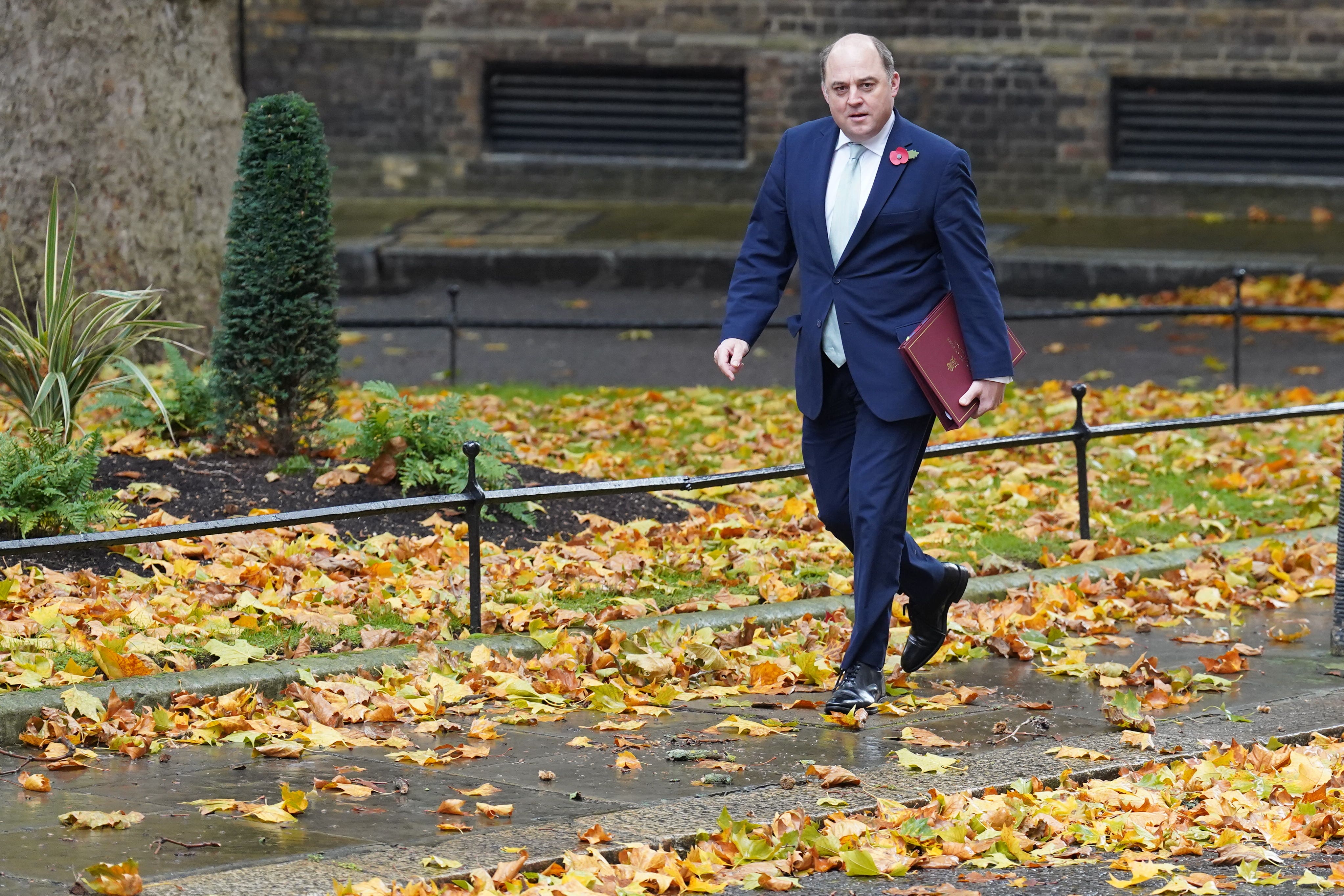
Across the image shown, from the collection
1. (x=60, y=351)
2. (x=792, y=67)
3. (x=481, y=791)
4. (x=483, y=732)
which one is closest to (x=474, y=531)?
(x=483, y=732)

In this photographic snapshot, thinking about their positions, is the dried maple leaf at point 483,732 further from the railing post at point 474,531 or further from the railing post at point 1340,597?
the railing post at point 1340,597

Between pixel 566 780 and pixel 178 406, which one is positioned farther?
pixel 178 406

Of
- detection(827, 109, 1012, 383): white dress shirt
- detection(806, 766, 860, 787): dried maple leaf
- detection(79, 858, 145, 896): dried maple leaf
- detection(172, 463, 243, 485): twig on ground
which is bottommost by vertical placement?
detection(806, 766, 860, 787): dried maple leaf

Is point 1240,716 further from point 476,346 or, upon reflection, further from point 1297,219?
point 1297,219

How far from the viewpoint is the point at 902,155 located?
5656 mm

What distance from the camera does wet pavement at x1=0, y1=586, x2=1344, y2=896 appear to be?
4.39 metres

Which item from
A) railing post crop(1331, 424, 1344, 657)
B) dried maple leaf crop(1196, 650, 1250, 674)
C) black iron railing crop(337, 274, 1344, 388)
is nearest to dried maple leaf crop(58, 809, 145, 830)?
dried maple leaf crop(1196, 650, 1250, 674)

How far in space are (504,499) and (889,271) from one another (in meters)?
1.56

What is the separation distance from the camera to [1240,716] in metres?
5.76

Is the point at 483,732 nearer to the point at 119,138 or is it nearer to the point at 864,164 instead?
the point at 864,164

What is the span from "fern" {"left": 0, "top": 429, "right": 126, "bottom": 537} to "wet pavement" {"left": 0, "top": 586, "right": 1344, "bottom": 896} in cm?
188

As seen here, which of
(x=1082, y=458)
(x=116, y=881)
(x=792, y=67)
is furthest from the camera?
(x=792, y=67)

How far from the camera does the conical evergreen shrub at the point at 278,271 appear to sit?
842 centimetres

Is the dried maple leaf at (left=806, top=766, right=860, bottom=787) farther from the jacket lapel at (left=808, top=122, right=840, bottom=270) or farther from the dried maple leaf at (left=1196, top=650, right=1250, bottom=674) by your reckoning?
the dried maple leaf at (left=1196, top=650, right=1250, bottom=674)
